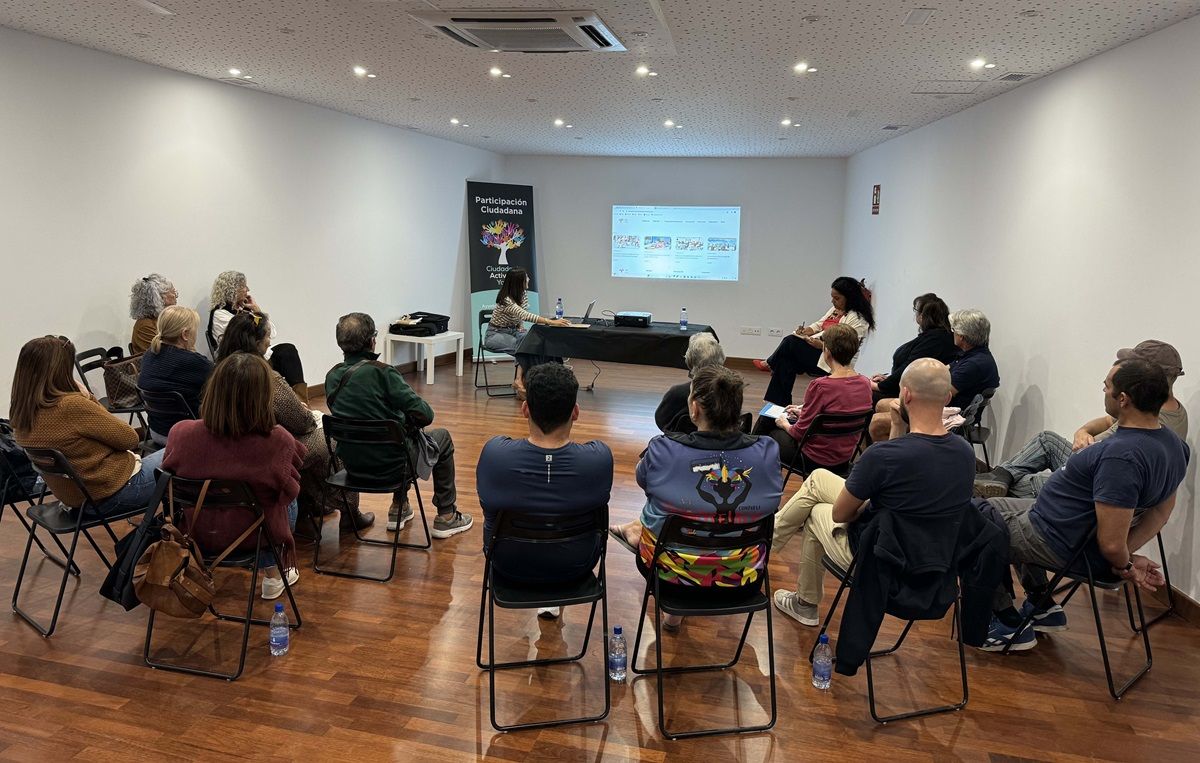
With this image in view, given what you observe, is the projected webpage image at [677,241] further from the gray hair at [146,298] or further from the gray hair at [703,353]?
the gray hair at [146,298]

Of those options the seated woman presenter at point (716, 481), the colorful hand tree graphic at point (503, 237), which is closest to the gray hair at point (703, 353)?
the seated woman presenter at point (716, 481)

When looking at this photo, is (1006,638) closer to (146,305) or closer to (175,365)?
(175,365)

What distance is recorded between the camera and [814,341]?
7.06m

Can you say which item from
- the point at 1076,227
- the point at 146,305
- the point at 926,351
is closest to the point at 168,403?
the point at 146,305

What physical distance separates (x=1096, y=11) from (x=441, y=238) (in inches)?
318

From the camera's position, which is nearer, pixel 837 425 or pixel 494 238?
pixel 837 425

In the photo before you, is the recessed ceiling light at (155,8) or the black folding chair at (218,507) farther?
the recessed ceiling light at (155,8)

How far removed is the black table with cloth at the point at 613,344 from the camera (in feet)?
26.0

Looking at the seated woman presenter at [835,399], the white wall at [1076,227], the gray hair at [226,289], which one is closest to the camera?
the white wall at [1076,227]

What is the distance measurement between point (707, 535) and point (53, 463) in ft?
8.49

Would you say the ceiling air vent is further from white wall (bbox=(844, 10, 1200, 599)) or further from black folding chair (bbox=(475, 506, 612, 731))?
white wall (bbox=(844, 10, 1200, 599))

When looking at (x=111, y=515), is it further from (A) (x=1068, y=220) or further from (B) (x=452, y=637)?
(A) (x=1068, y=220)

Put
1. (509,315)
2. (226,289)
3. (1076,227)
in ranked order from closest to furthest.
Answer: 1. (1076,227)
2. (226,289)
3. (509,315)

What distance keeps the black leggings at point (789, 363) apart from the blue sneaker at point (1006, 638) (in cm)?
374
